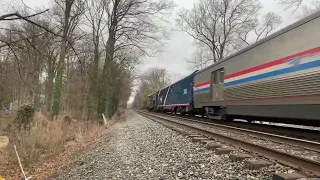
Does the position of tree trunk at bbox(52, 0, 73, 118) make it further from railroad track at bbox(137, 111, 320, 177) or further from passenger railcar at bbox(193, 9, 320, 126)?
railroad track at bbox(137, 111, 320, 177)

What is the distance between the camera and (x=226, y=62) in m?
13.5

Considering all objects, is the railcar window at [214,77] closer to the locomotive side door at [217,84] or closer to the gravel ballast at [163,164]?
the locomotive side door at [217,84]

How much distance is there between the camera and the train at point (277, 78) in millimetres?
7680

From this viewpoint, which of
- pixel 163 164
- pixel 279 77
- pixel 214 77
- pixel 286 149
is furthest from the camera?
pixel 214 77

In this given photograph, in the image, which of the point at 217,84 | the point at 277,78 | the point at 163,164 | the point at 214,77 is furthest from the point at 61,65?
the point at 163,164

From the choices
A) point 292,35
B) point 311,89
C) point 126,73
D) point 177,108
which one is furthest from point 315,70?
point 126,73

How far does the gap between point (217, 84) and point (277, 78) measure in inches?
220

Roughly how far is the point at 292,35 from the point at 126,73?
28274 millimetres

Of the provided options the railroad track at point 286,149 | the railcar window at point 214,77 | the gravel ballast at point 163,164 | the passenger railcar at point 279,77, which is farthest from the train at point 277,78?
the gravel ballast at point 163,164

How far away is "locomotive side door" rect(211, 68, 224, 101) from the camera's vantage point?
46.2 feet

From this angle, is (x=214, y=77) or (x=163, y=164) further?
(x=214, y=77)

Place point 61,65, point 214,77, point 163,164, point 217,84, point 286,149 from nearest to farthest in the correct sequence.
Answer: point 163,164 < point 286,149 < point 217,84 < point 214,77 < point 61,65

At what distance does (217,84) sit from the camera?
14.7 metres

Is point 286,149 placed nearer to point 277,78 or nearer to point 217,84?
point 277,78
